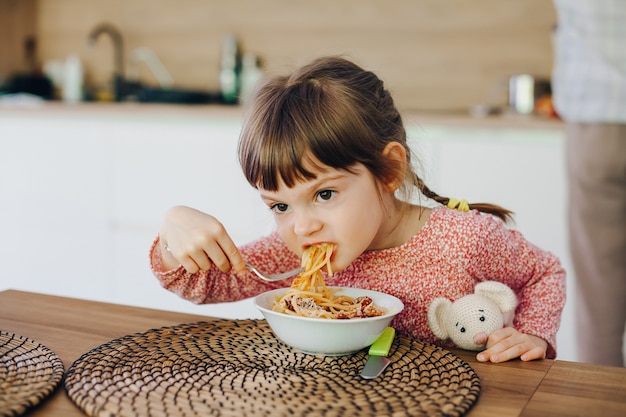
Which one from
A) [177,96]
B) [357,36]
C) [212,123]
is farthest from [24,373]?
[357,36]

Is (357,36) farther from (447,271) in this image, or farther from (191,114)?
(447,271)

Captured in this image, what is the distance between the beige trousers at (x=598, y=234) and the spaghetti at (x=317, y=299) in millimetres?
1194

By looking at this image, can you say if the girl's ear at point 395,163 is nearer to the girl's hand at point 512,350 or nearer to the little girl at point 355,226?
the little girl at point 355,226

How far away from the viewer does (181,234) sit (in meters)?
1.08

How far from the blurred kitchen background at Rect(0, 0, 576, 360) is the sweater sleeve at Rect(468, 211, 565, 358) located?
3.84 feet

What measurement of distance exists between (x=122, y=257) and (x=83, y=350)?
83.8 inches

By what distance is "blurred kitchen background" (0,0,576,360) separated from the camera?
2.45 m

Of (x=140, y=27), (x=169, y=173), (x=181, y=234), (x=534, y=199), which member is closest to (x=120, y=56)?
(x=140, y=27)

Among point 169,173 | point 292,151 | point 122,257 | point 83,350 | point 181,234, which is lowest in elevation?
point 122,257

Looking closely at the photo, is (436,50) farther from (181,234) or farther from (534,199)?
(181,234)

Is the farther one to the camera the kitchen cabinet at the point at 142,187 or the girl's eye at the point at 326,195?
the kitchen cabinet at the point at 142,187

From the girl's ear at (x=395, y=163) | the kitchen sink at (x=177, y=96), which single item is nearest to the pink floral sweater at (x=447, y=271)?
the girl's ear at (x=395, y=163)

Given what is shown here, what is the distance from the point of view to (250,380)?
832mm

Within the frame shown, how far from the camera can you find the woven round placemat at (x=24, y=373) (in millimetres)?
748
